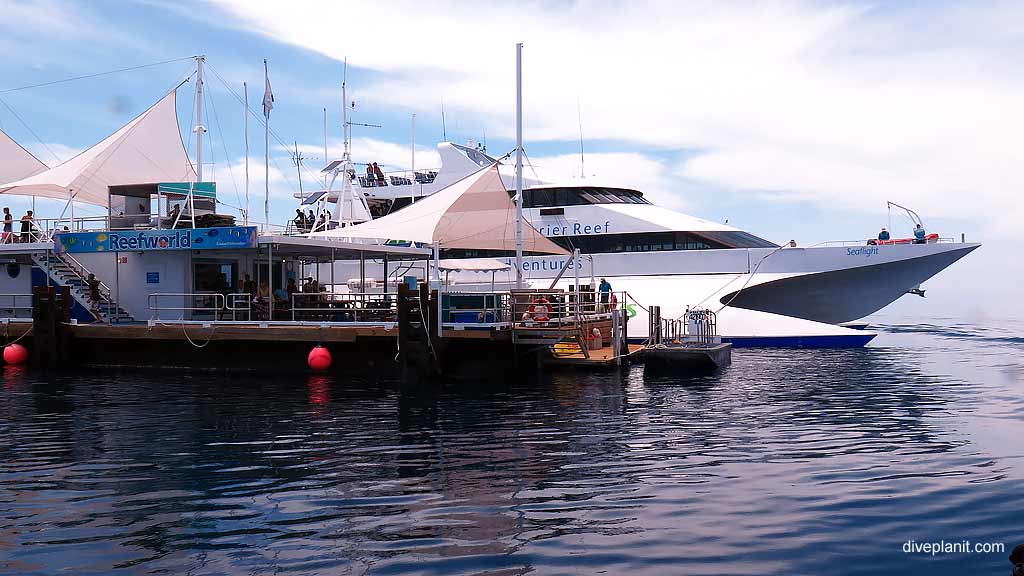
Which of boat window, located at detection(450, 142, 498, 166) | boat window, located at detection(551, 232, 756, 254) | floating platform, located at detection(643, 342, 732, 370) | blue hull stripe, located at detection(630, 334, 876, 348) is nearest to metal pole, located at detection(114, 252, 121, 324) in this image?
floating platform, located at detection(643, 342, 732, 370)

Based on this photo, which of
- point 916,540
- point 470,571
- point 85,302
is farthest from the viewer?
point 85,302

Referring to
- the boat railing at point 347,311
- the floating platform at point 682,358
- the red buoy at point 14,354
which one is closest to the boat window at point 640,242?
the floating platform at point 682,358

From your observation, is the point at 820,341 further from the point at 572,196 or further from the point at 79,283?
the point at 79,283

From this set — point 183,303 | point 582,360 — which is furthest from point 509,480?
point 183,303

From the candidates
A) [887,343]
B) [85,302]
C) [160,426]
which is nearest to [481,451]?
[160,426]

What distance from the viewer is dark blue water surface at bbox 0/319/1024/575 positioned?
8523mm

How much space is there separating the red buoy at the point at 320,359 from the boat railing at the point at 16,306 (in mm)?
11333

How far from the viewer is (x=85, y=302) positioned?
89.7ft

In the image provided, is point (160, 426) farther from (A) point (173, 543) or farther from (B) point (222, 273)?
(B) point (222, 273)

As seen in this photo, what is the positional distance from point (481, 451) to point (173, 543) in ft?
18.3

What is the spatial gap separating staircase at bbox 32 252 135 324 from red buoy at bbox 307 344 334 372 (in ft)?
24.3

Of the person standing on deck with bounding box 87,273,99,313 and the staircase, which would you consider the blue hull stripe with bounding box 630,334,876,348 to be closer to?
the staircase

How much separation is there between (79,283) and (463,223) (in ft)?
40.1

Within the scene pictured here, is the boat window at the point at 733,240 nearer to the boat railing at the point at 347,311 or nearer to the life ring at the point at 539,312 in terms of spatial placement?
the life ring at the point at 539,312
